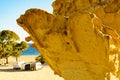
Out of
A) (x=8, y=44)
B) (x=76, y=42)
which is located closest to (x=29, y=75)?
(x=8, y=44)

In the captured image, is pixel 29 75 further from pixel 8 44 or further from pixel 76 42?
pixel 76 42

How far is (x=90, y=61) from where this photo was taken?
4777mm

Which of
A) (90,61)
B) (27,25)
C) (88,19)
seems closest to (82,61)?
Result: (90,61)

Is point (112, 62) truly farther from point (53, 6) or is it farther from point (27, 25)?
point (53, 6)

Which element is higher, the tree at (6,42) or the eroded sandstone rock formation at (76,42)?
the eroded sandstone rock formation at (76,42)

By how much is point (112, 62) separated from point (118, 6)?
1.83m

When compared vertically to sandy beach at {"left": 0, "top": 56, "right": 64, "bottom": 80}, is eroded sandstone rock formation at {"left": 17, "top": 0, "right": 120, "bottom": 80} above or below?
above

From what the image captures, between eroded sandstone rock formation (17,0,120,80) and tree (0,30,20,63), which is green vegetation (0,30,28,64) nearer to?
tree (0,30,20,63)

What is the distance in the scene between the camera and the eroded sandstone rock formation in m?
4.51

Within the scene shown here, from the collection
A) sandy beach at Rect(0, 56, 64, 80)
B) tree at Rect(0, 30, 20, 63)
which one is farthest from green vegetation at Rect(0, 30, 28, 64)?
sandy beach at Rect(0, 56, 64, 80)

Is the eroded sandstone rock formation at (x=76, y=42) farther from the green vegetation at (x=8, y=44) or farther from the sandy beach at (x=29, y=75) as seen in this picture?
the green vegetation at (x=8, y=44)

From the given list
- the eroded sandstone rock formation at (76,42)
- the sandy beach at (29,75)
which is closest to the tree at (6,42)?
the sandy beach at (29,75)

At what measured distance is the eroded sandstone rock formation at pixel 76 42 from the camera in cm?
451

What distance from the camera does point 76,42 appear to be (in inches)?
185
